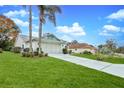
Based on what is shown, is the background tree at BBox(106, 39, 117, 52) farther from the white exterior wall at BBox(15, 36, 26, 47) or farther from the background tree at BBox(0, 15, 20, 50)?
the white exterior wall at BBox(15, 36, 26, 47)

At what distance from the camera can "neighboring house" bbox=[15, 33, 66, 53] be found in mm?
15389

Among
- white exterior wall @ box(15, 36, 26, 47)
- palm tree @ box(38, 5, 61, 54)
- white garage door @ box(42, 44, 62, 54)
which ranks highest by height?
palm tree @ box(38, 5, 61, 54)

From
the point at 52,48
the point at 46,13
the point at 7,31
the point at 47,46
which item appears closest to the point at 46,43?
the point at 47,46

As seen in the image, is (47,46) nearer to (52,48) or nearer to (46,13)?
(52,48)

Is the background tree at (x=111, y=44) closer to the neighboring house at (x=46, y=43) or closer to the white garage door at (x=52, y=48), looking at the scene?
the neighboring house at (x=46, y=43)

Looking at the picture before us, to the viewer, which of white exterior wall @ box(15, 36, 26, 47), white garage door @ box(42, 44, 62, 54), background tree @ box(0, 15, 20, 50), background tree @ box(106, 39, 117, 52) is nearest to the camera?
background tree @ box(106, 39, 117, 52)

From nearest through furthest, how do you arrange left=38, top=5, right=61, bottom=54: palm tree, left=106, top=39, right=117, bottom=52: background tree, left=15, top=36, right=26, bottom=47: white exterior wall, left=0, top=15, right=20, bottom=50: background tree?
1. left=38, top=5, right=61, bottom=54: palm tree
2. left=106, top=39, right=117, bottom=52: background tree
3. left=0, top=15, right=20, bottom=50: background tree
4. left=15, top=36, right=26, bottom=47: white exterior wall

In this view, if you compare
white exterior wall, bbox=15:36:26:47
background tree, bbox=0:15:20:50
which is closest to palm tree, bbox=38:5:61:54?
background tree, bbox=0:15:20:50

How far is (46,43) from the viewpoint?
15719 millimetres

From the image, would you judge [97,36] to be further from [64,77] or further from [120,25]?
[64,77]

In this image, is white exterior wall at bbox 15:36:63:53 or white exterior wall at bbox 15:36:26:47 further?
white exterior wall at bbox 15:36:26:47

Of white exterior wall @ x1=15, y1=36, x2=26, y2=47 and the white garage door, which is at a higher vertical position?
white exterior wall @ x1=15, y1=36, x2=26, y2=47

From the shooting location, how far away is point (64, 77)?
546cm
